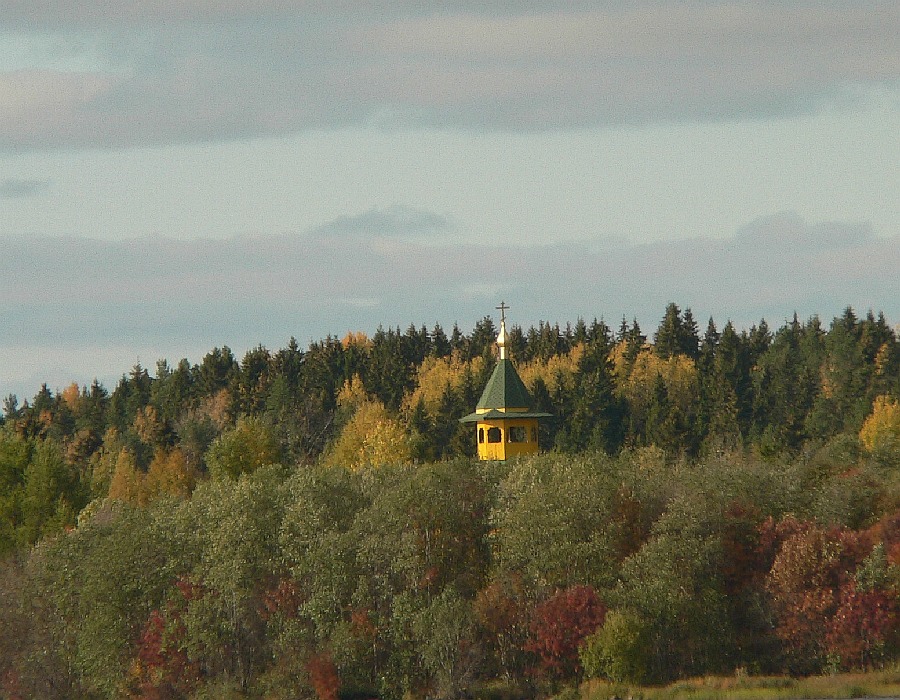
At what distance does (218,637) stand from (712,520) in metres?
25.7

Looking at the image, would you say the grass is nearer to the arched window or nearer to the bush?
the bush

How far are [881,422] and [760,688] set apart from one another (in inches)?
3635

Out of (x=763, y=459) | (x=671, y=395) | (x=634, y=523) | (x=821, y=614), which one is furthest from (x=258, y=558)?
(x=671, y=395)

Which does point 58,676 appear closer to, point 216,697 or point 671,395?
point 216,697

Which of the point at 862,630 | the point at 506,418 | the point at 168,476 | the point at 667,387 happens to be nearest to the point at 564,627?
the point at 862,630

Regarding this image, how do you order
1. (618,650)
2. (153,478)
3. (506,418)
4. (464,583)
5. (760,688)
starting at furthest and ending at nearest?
(153,478) < (506,418) < (464,583) < (618,650) < (760,688)

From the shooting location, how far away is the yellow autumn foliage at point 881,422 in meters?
156

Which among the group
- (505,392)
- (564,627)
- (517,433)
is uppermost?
(505,392)

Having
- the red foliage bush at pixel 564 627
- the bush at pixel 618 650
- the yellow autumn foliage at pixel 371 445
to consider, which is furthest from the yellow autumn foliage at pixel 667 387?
the bush at pixel 618 650

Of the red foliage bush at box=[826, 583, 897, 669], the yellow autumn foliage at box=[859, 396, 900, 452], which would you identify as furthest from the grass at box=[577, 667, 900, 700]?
the yellow autumn foliage at box=[859, 396, 900, 452]

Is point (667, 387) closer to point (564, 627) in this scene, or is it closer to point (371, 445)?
point (371, 445)

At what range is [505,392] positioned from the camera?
359ft

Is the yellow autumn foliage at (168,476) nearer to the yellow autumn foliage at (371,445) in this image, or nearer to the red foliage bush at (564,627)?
the yellow autumn foliage at (371,445)

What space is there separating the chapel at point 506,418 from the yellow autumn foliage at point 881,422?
4606 centimetres
